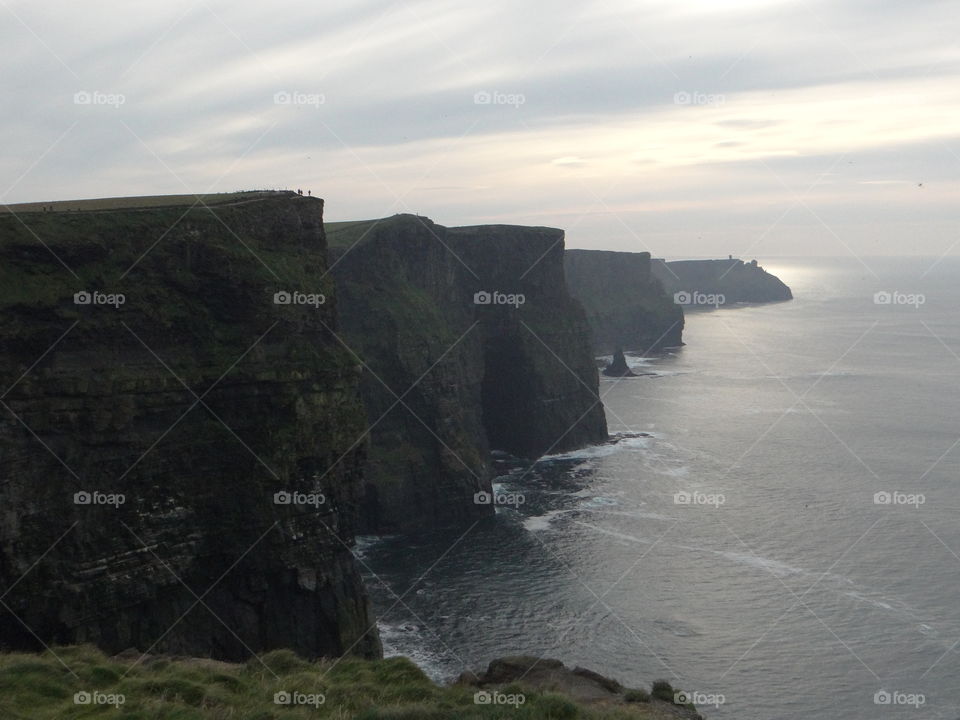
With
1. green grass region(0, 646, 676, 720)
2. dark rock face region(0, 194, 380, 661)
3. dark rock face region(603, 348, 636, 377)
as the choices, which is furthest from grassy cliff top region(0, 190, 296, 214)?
dark rock face region(603, 348, 636, 377)

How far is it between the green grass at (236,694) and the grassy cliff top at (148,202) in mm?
27337

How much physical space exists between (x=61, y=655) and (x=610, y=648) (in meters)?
34.1

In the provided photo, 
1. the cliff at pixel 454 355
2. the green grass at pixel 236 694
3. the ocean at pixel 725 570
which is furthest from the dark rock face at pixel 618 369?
the green grass at pixel 236 694

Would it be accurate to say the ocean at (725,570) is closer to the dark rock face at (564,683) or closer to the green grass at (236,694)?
the dark rock face at (564,683)

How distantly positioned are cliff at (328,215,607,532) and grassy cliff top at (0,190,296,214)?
30768 millimetres

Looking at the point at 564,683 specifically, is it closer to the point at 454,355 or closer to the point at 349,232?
the point at 454,355

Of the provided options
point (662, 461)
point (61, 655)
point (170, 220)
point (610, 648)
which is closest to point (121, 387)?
point (170, 220)

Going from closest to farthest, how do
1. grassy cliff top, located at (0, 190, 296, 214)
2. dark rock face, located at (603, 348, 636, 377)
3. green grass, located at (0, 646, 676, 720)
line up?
1. green grass, located at (0, 646, 676, 720)
2. grassy cliff top, located at (0, 190, 296, 214)
3. dark rock face, located at (603, 348, 636, 377)

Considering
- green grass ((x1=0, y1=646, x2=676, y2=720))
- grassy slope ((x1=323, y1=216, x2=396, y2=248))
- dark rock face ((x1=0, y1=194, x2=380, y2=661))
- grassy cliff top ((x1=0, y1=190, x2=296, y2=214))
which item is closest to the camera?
green grass ((x1=0, y1=646, x2=676, y2=720))

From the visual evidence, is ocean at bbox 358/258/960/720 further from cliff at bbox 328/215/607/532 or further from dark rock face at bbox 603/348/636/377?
dark rock face at bbox 603/348/636/377

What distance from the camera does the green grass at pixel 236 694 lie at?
2203cm

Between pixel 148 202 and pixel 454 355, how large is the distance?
44520 millimetres

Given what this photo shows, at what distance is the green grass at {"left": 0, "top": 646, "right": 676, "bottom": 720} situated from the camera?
2203 centimetres

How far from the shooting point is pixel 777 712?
4591 cm
